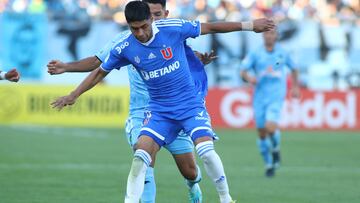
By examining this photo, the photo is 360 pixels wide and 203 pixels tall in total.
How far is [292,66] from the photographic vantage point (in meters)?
18.0

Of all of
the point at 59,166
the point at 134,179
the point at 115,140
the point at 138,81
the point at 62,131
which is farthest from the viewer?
the point at 62,131

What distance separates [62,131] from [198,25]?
55.4ft

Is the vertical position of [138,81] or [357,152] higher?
[138,81]

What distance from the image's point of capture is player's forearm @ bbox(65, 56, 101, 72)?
33.0 ft

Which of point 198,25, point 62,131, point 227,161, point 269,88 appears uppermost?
point 198,25

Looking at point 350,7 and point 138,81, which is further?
point 350,7

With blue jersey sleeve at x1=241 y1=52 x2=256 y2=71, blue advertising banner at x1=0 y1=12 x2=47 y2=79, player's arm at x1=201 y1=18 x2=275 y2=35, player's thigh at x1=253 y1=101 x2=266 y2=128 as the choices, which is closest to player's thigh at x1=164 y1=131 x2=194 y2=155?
player's arm at x1=201 y1=18 x2=275 y2=35

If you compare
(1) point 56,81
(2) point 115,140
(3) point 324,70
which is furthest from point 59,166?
(3) point 324,70

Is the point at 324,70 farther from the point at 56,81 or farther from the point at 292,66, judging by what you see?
the point at 292,66

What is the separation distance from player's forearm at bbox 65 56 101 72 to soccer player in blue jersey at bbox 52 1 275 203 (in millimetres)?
137

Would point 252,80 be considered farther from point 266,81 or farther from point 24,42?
point 24,42

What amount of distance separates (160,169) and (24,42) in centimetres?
1244

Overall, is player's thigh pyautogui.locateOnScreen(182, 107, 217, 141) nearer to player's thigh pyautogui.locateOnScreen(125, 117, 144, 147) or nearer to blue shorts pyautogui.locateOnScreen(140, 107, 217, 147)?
blue shorts pyautogui.locateOnScreen(140, 107, 217, 147)

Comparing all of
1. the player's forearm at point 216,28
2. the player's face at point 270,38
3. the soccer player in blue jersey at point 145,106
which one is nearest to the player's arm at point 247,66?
the player's face at point 270,38
